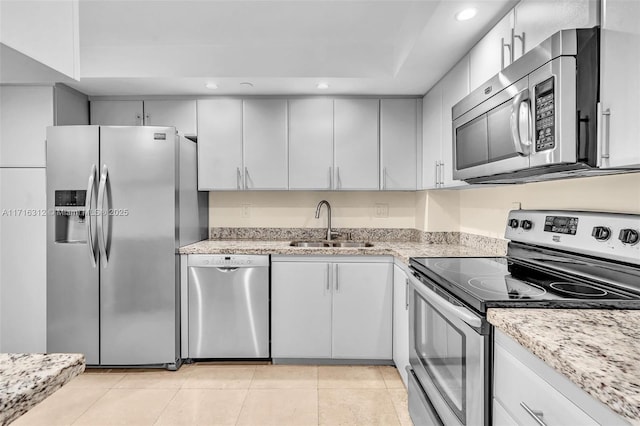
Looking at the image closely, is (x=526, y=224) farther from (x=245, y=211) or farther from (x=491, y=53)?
(x=245, y=211)

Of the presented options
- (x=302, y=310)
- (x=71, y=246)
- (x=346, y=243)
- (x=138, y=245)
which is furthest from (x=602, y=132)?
(x=71, y=246)

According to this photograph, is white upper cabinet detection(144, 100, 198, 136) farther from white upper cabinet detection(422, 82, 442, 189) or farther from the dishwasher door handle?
white upper cabinet detection(422, 82, 442, 189)

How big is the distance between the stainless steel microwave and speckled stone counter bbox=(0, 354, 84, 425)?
1.42m

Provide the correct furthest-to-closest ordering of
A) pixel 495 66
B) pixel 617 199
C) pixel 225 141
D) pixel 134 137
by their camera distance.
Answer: pixel 225 141 < pixel 134 137 < pixel 495 66 < pixel 617 199

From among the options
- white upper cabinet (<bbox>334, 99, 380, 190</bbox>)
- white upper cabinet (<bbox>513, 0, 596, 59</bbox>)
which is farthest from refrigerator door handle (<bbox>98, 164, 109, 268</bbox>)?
white upper cabinet (<bbox>513, 0, 596, 59</bbox>)

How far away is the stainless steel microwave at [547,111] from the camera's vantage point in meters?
1.20

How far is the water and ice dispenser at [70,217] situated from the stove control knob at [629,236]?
2.96m

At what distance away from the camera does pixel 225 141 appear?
311 cm

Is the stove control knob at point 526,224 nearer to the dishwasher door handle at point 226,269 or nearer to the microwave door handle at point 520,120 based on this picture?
the microwave door handle at point 520,120

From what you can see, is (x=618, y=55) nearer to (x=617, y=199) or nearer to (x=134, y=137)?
(x=617, y=199)

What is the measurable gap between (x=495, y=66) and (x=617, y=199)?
80 centimetres

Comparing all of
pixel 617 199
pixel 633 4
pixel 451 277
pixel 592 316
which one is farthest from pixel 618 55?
pixel 451 277

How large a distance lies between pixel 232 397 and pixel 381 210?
1938 mm

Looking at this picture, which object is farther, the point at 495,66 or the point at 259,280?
the point at 259,280
